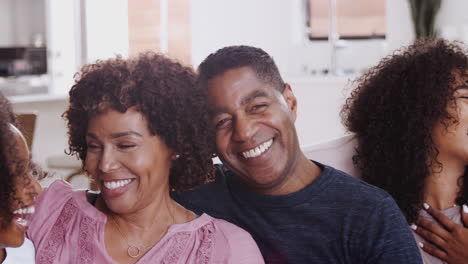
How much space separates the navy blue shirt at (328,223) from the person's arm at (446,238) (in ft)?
1.16

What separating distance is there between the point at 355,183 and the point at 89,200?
2.15 ft

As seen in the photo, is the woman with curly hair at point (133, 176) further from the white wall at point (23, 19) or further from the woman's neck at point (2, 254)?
the white wall at point (23, 19)

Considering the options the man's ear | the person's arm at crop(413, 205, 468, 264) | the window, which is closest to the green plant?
the window

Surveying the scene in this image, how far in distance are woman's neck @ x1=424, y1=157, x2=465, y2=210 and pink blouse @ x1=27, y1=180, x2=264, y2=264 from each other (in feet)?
2.33

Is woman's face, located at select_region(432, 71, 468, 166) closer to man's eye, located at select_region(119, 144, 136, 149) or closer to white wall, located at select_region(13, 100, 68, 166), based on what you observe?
man's eye, located at select_region(119, 144, 136, 149)

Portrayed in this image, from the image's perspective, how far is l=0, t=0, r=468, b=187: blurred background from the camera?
19.5 ft

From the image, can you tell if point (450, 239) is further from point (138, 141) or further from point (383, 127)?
point (138, 141)

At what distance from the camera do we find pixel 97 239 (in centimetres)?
152

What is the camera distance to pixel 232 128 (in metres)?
1.69

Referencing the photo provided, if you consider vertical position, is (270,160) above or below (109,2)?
below

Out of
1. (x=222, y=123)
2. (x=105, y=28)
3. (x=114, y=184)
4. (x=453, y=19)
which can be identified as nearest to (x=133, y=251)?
(x=114, y=184)

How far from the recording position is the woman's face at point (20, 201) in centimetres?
137

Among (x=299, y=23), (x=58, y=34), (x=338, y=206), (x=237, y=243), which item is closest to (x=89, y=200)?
(x=237, y=243)

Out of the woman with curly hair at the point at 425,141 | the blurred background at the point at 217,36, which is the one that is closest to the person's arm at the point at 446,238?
the woman with curly hair at the point at 425,141
